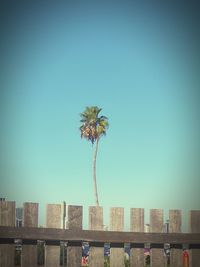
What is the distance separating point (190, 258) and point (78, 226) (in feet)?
4.26

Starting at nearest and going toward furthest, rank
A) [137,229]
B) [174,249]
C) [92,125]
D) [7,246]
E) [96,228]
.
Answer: [7,246]
[96,228]
[137,229]
[174,249]
[92,125]

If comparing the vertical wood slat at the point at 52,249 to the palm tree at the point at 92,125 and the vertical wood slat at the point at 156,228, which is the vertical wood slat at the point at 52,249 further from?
the palm tree at the point at 92,125

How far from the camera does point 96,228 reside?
3961 millimetres

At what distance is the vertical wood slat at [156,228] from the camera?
13.5 ft

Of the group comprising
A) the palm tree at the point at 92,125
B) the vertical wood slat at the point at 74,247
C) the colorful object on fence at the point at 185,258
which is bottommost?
the colorful object on fence at the point at 185,258

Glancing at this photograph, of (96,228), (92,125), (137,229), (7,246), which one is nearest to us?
(7,246)

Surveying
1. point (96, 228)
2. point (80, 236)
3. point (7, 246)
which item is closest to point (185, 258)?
point (96, 228)

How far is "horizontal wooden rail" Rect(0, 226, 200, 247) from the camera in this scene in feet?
12.5

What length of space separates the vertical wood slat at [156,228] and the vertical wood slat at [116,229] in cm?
32

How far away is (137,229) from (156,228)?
21cm

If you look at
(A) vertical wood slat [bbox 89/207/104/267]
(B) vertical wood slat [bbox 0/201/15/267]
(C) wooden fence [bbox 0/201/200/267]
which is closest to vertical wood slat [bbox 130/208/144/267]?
(C) wooden fence [bbox 0/201/200/267]

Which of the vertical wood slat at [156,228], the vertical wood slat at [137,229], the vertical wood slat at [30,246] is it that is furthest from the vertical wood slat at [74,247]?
the vertical wood slat at [156,228]

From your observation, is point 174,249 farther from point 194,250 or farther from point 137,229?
point 137,229

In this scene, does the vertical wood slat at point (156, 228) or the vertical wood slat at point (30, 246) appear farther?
the vertical wood slat at point (156, 228)
